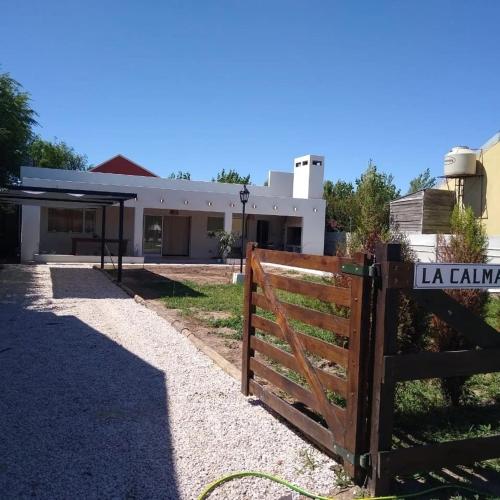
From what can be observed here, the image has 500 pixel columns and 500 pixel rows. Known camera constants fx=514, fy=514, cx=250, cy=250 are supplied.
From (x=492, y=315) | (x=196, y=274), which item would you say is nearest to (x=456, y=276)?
(x=492, y=315)

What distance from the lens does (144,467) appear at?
11.5 ft

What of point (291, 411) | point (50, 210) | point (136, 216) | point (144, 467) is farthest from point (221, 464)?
point (50, 210)

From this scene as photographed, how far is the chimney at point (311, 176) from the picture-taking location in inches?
1121

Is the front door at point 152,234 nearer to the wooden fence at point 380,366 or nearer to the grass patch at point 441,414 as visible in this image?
the grass patch at point 441,414

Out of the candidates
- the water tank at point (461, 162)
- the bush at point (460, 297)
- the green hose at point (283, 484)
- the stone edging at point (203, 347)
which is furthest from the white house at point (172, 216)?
the green hose at point (283, 484)

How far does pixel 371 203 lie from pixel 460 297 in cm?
2341

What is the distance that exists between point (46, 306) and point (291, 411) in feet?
24.7

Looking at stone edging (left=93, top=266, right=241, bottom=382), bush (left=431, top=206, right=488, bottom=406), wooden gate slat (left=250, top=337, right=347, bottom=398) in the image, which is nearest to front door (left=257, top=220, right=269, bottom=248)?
stone edging (left=93, top=266, right=241, bottom=382)

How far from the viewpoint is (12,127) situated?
2091cm

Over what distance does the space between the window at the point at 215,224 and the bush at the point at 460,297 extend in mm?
22592

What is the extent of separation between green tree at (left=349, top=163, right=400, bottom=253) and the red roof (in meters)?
14.2

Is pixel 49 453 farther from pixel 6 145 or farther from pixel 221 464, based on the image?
pixel 6 145

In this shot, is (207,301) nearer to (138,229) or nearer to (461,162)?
(461,162)

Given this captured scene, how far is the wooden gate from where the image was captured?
3.25m
